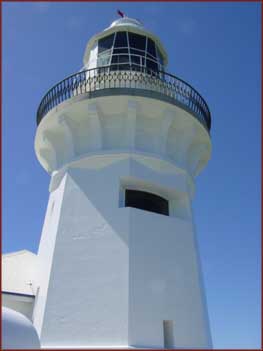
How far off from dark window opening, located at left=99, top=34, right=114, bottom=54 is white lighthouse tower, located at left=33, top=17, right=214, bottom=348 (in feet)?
0.82

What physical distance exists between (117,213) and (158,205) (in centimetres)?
235

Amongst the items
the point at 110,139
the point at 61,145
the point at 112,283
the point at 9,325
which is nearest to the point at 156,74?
the point at 110,139

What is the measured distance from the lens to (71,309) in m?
7.73

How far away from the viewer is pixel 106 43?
503 inches

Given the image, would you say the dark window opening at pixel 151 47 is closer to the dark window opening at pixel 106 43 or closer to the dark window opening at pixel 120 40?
the dark window opening at pixel 120 40

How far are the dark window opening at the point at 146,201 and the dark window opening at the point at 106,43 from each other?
5.66 m

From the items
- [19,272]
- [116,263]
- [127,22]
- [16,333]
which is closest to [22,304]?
[19,272]

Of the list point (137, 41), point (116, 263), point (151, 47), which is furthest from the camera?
point (151, 47)

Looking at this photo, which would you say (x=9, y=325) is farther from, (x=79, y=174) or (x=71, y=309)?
(x=79, y=174)

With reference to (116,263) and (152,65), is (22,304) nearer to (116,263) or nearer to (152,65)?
(116,263)

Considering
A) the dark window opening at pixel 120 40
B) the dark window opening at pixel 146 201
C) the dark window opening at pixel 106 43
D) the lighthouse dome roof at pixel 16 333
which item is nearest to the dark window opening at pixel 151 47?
the dark window opening at pixel 120 40

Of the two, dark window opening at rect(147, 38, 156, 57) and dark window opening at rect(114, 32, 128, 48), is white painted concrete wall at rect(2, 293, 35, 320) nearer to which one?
dark window opening at rect(114, 32, 128, 48)

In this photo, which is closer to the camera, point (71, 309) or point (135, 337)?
point (135, 337)

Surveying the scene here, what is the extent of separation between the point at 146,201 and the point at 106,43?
6225 mm
